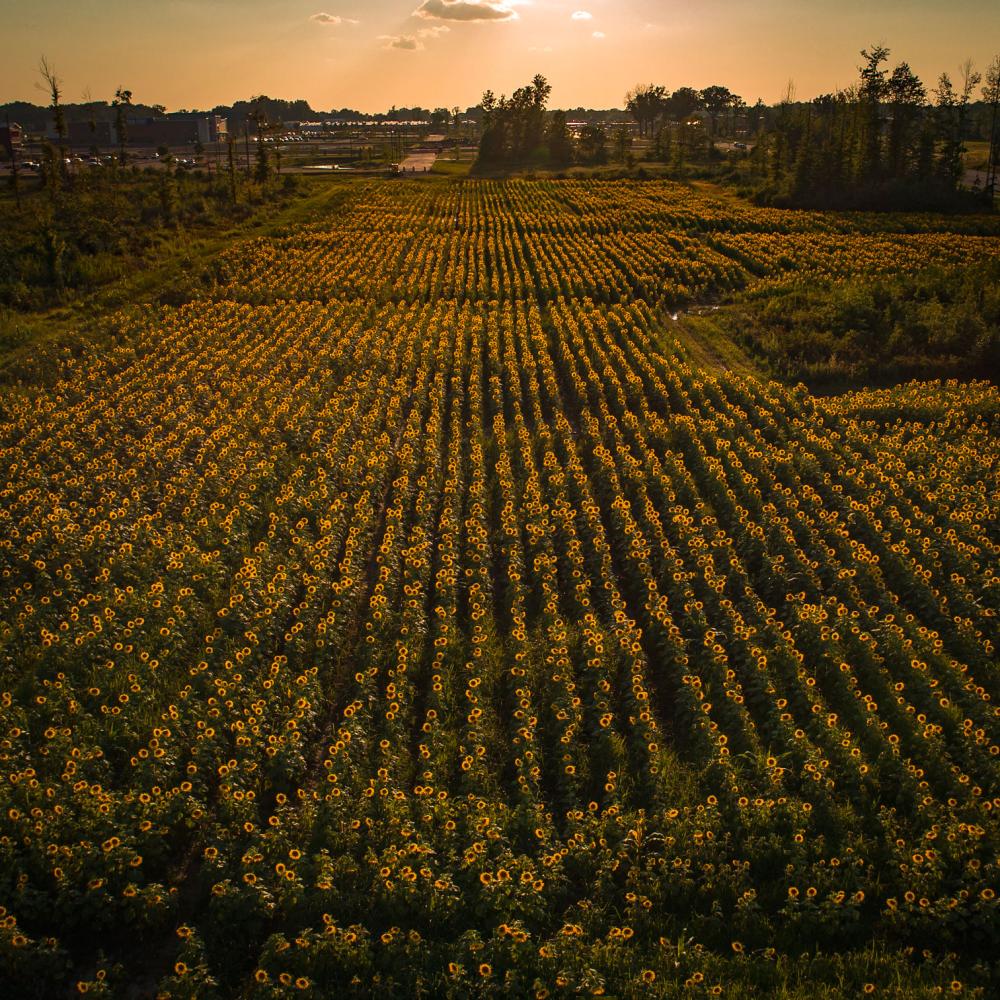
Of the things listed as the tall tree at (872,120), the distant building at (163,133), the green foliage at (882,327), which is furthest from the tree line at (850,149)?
the distant building at (163,133)

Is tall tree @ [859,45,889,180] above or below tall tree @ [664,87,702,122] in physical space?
below

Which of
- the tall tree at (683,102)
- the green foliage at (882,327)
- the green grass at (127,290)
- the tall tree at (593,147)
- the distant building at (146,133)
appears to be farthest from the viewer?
the tall tree at (683,102)

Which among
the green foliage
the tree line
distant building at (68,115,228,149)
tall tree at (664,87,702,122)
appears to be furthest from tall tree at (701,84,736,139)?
the green foliage

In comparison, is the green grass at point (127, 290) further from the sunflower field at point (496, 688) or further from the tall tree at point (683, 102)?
the tall tree at point (683, 102)

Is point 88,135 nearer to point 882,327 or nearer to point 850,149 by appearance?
point 850,149

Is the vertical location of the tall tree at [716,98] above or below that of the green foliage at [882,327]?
above

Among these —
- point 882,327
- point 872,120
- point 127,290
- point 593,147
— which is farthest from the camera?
point 593,147

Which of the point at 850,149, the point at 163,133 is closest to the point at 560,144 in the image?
the point at 850,149

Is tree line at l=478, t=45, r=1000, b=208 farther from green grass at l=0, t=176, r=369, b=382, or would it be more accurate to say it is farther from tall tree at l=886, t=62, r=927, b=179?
green grass at l=0, t=176, r=369, b=382
